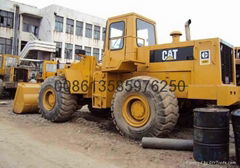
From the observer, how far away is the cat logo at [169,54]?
6.11 metres

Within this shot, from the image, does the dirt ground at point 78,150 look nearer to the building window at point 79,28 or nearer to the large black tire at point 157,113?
the large black tire at point 157,113

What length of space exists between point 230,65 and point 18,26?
31.1 m

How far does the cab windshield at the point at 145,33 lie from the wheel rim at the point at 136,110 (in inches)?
63.0

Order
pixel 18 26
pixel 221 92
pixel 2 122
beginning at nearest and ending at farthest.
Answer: pixel 221 92
pixel 2 122
pixel 18 26

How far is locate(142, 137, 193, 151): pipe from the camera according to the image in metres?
5.03

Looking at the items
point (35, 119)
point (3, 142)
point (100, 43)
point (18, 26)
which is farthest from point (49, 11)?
point (3, 142)

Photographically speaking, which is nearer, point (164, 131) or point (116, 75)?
point (164, 131)

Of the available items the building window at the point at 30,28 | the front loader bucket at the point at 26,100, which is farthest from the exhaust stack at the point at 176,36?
the building window at the point at 30,28

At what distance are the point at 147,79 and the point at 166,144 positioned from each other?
4.88 ft

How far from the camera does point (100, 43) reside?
129 ft

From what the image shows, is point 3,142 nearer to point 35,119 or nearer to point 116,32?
point 35,119

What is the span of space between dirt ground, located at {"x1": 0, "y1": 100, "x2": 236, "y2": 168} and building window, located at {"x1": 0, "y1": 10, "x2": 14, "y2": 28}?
27224 millimetres

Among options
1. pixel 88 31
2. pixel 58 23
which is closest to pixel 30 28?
pixel 58 23

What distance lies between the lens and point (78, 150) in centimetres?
510
